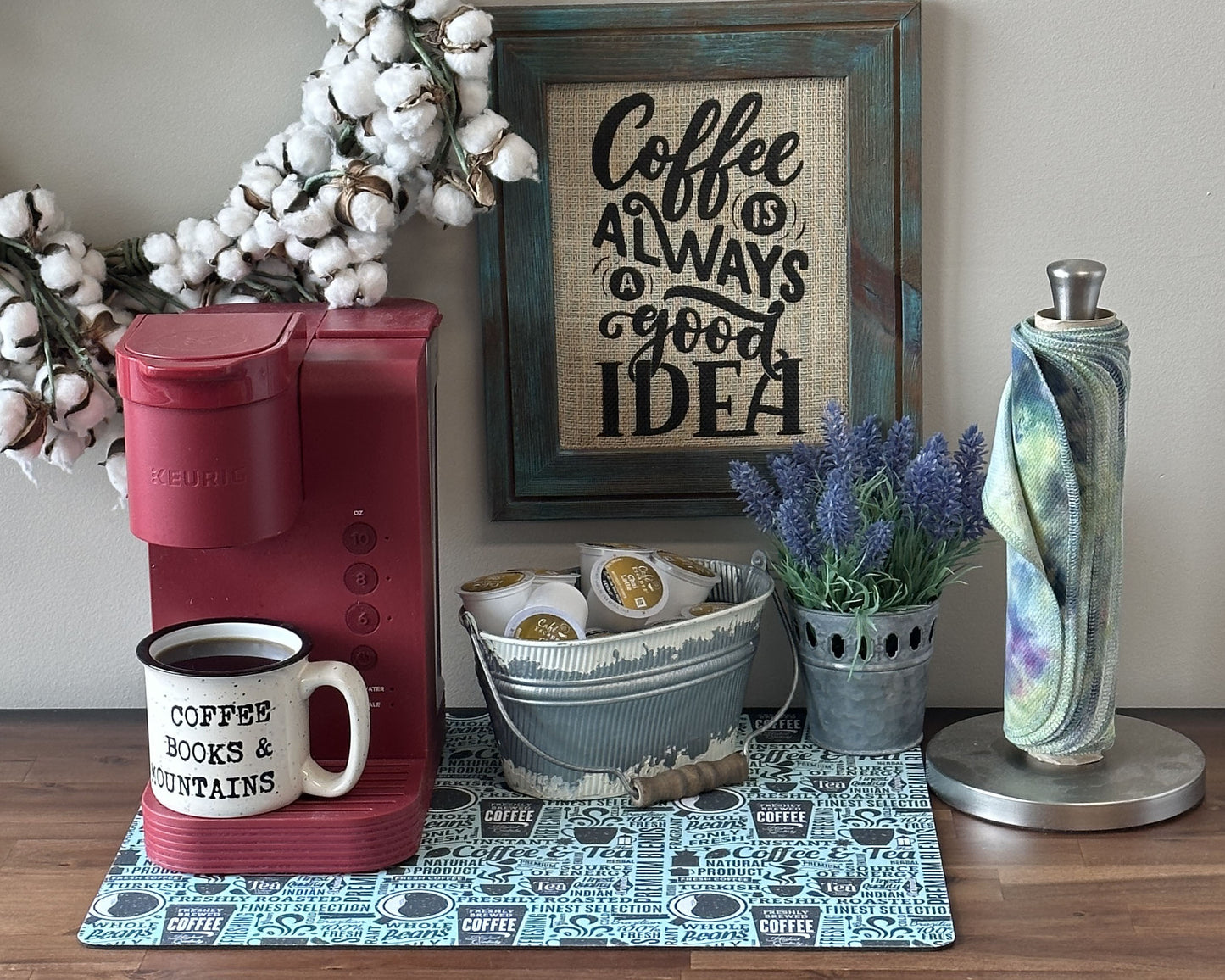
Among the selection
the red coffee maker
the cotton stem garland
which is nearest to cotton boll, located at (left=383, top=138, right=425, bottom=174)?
the cotton stem garland

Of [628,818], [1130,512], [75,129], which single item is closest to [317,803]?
[628,818]

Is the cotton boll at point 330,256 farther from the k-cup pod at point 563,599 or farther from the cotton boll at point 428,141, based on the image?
the k-cup pod at point 563,599

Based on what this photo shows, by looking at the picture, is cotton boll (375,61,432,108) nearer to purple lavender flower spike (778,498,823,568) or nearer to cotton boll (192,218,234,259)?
cotton boll (192,218,234,259)

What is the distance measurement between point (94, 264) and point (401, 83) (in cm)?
31

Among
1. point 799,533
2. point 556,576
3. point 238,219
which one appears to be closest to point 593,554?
point 556,576

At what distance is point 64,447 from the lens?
3.62 feet

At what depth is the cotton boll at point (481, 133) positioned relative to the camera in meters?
1.03

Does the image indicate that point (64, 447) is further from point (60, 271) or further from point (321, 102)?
point (321, 102)

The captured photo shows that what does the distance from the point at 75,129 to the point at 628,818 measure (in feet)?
2.34

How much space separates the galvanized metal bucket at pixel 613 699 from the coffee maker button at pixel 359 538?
10 centimetres

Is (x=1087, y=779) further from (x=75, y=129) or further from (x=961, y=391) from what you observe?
(x=75, y=129)

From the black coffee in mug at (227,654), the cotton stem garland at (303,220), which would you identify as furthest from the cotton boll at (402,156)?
the black coffee in mug at (227,654)

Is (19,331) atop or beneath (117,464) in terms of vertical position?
atop

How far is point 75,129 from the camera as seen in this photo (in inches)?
45.8
